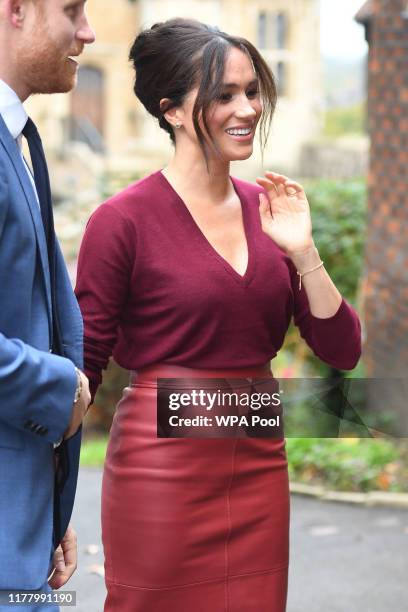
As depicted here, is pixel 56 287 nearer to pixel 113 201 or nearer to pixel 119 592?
pixel 113 201

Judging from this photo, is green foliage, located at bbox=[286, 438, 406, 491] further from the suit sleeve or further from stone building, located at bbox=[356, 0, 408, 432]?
the suit sleeve

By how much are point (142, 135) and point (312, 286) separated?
32984 mm

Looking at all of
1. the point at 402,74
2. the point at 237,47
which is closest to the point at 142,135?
the point at 402,74

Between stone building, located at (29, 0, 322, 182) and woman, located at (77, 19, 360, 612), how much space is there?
3117 cm

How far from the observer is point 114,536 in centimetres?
316

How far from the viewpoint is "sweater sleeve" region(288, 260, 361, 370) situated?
320cm

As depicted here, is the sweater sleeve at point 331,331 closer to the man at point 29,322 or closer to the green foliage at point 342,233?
the man at point 29,322

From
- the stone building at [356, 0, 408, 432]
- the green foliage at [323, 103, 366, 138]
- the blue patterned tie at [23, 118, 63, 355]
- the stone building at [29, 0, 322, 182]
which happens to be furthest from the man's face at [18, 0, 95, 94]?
the green foliage at [323, 103, 366, 138]

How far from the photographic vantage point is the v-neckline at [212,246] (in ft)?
10.3

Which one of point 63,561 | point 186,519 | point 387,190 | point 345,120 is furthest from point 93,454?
point 345,120

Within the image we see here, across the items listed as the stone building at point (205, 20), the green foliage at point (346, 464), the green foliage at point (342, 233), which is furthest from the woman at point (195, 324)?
the stone building at point (205, 20)

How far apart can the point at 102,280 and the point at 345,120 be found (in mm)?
46312

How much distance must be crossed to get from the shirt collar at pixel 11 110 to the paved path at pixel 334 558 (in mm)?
3416

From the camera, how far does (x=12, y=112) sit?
8.01 feet
